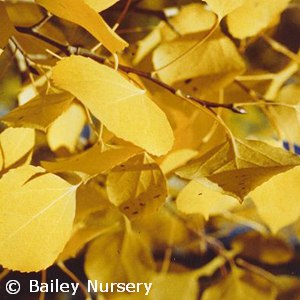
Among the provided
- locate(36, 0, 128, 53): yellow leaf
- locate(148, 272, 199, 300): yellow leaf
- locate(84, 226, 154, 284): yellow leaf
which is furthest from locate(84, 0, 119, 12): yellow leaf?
locate(148, 272, 199, 300): yellow leaf

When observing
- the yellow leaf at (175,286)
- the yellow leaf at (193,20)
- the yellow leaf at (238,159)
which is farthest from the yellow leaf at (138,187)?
the yellow leaf at (175,286)

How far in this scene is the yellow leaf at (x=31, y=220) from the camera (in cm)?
38

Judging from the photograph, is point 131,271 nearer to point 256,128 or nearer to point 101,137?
point 101,137

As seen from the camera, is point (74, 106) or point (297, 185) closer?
point (297, 185)

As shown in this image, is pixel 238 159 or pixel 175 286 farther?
pixel 175 286

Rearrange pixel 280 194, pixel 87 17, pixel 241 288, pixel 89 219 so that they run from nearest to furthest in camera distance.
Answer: pixel 87 17, pixel 280 194, pixel 89 219, pixel 241 288

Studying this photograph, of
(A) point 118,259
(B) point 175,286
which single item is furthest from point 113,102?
(B) point 175,286

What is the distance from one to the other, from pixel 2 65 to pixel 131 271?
0.24 meters

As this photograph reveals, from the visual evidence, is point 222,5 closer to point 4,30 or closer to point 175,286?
point 4,30

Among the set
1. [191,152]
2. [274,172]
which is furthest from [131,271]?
[274,172]

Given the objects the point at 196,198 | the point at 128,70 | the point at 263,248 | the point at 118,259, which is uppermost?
the point at 128,70

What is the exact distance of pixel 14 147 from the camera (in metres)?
0.45

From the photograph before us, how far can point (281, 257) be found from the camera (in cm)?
76

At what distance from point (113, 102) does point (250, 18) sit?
221mm
